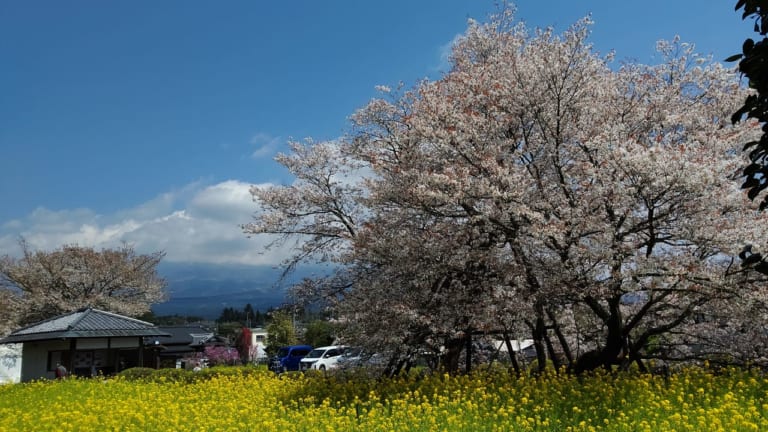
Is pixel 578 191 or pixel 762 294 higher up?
pixel 578 191

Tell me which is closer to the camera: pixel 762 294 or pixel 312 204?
pixel 762 294

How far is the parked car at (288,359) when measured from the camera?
26763mm

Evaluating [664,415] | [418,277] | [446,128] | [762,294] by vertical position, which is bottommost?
[664,415]

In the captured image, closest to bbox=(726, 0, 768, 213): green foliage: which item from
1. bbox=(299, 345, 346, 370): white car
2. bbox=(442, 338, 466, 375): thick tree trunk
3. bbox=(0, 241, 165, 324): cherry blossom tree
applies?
bbox=(442, 338, 466, 375): thick tree trunk

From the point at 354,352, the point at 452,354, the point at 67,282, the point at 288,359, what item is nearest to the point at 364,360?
the point at 354,352

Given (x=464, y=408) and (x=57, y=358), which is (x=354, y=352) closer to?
(x=464, y=408)

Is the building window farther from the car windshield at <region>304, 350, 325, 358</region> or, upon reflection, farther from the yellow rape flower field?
the yellow rape flower field

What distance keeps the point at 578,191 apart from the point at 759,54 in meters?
6.20

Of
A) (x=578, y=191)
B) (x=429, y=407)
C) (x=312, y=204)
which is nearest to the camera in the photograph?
(x=429, y=407)

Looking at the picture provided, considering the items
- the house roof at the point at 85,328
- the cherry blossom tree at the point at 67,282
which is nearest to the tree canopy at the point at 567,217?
the house roof at the point at 85,328

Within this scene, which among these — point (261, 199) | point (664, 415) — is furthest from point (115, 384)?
point (664, 415)

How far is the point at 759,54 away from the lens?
236cm

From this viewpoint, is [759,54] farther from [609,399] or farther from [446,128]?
[446,128]

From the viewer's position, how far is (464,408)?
678 centimetres
